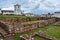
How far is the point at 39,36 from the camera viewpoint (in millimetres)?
18344

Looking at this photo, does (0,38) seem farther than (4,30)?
No

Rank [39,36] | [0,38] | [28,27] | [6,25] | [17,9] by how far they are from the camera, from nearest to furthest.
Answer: [39,36]
[0,38]
[6,25]
[28,27]
[17,9]

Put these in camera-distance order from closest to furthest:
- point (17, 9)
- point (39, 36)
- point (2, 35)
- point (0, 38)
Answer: point (39, 36), point (0, 38), point (2, 35), point (17, 9)

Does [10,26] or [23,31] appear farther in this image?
[23,31]

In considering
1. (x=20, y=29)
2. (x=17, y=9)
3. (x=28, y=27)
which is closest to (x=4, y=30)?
(x=20, y=29)

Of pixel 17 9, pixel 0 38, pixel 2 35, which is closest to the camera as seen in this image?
pixel 0 38

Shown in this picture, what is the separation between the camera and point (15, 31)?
80.1 ft

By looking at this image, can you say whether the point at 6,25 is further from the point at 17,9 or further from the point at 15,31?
the point at 17,9

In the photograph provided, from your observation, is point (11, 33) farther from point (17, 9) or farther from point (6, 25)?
point (17, 9)

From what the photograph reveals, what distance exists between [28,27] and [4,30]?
448 centimetres

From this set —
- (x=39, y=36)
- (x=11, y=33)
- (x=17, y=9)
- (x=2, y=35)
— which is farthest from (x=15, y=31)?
(x=17, y=9)

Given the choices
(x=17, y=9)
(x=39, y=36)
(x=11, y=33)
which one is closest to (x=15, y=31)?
(x=11, y=33)

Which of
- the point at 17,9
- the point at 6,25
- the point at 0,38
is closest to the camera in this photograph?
the point at 0,38

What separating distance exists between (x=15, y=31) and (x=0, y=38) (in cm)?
354
